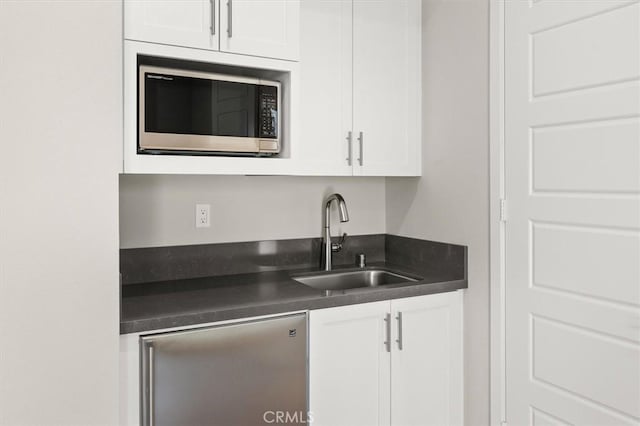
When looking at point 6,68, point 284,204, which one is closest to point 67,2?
point 6,68

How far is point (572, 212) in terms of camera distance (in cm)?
185

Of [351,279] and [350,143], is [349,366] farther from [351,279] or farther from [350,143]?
[350,143]

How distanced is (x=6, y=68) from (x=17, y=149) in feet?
0.73

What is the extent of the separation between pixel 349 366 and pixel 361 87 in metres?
1.23

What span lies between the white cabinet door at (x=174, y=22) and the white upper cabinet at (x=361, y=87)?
0.46 metres

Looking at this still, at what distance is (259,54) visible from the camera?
198 centimetres

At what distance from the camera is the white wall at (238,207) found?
2.23 metres

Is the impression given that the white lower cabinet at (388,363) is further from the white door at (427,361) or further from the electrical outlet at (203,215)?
the electrical outlet at (203,215)

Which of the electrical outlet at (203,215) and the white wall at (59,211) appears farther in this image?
the electrical outlet at (203,215)

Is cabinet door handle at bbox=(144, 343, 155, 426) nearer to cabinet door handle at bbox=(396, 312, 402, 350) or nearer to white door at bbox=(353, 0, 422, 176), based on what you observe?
cabinet door handle at bbox=(396, 312, 402, 350)

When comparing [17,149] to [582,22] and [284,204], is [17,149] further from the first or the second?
[582,22]

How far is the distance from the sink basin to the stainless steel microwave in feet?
2.33

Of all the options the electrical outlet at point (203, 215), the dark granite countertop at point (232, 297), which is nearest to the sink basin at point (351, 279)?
the dark granite countertop at point (232, 297)

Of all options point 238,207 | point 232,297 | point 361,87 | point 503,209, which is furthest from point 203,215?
point 503,209
